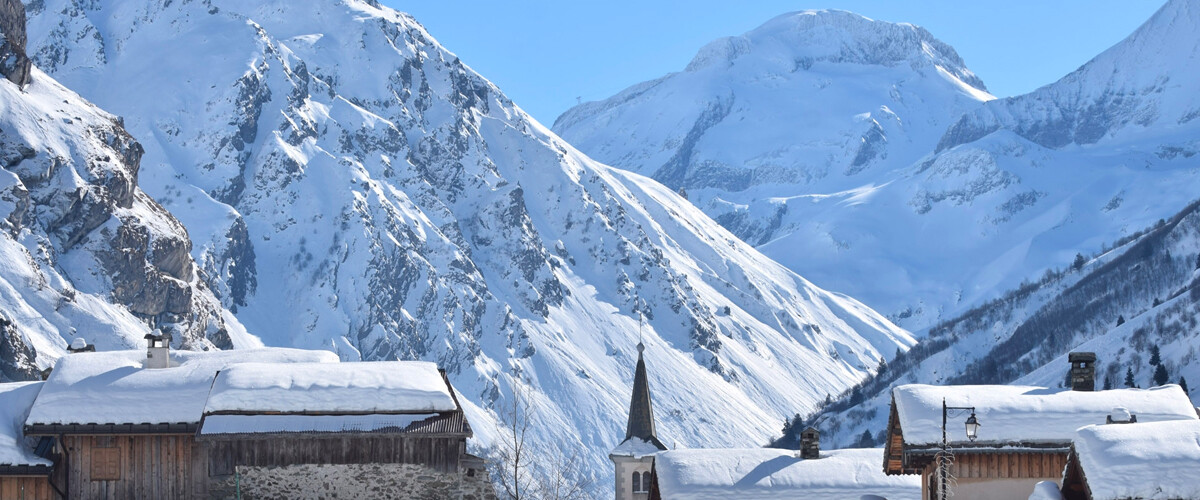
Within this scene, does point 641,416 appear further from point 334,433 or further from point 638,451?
point 334,433

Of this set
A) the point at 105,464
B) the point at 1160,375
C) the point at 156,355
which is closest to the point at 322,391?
the point at 156,355

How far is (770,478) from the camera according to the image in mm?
46500

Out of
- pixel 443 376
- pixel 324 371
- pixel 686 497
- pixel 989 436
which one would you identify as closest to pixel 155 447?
pixel 324 371

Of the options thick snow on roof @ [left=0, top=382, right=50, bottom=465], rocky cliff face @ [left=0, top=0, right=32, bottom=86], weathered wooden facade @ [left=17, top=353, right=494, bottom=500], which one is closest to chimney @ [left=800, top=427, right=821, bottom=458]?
weathered wooden facade @ [left=17, top=353, right=494, bottom=500]

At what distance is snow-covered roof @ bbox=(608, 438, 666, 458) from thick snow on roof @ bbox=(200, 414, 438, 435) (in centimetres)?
3034

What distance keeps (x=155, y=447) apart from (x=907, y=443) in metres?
19.5

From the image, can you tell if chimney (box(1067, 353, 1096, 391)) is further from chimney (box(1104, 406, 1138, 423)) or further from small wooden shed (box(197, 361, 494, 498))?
small wooden shed (box(197, 361, 494, 498))

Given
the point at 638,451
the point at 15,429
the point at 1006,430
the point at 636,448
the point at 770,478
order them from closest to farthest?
the point at 1006,430
the point at 15,429
the point at 770,478
the point at 638,451
the point at 636,448

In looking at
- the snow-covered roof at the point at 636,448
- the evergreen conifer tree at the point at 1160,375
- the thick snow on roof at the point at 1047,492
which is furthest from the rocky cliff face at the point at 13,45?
the thick snow on roof at the point at 1047,492

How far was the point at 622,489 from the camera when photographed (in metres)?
71.6

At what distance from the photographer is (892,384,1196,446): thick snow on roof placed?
39.7 m

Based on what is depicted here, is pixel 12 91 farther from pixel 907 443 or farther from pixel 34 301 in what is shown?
pixel 907 443

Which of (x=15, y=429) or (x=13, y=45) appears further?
(x=13, y=45)

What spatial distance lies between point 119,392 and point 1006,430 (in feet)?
74.3
